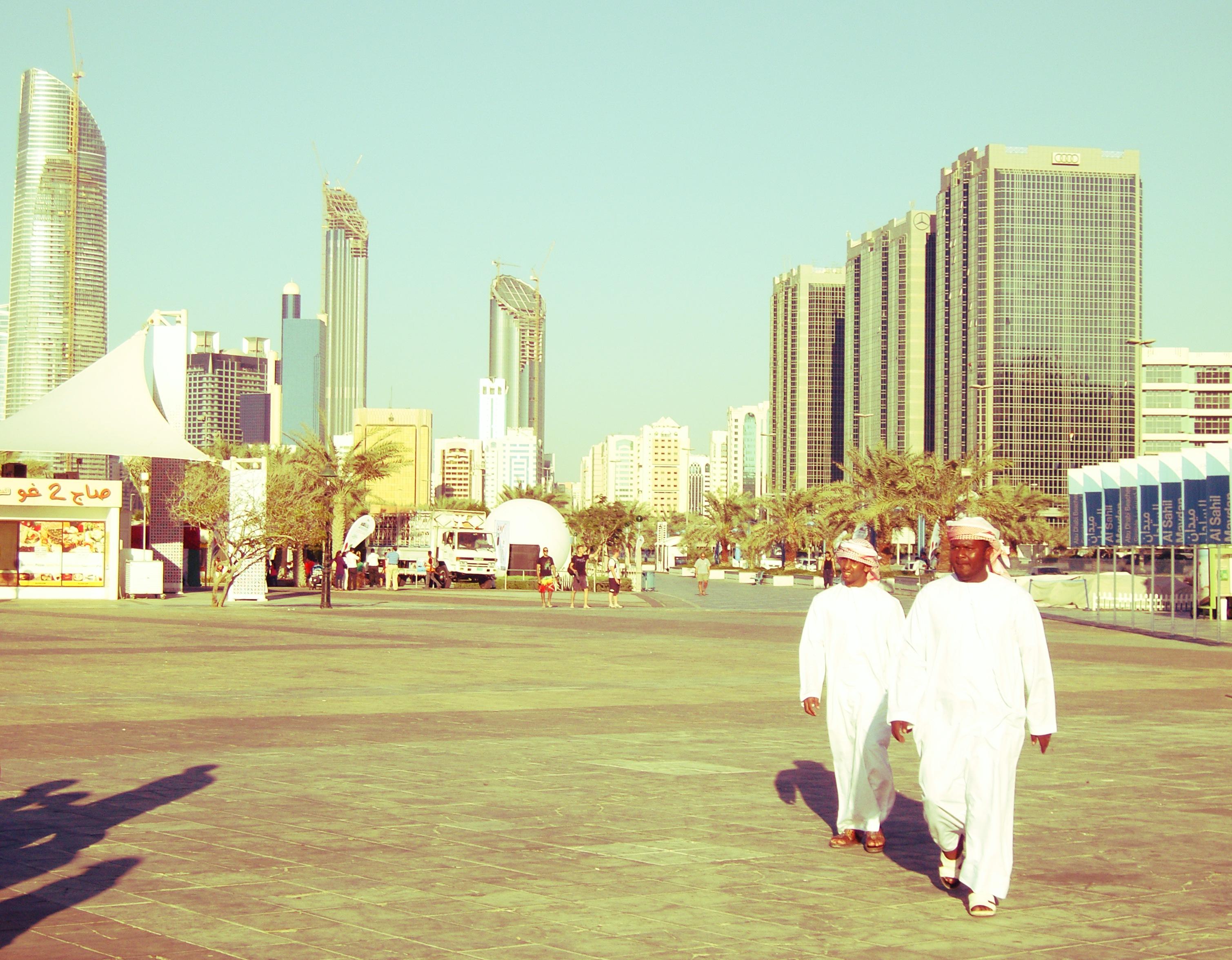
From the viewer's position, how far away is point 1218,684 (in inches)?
718

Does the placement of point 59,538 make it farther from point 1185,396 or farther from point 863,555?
point 1185,396

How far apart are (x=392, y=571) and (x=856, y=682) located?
43358mm

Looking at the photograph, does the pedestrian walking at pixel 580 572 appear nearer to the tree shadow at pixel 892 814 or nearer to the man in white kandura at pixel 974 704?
the tree shadow at pixel 892 814

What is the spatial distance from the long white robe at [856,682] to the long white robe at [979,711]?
927mm

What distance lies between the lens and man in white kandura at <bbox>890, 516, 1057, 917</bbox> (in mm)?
5910

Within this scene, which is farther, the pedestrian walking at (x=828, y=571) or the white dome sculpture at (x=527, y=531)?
the white dome sculpture at (x=527, y=531)

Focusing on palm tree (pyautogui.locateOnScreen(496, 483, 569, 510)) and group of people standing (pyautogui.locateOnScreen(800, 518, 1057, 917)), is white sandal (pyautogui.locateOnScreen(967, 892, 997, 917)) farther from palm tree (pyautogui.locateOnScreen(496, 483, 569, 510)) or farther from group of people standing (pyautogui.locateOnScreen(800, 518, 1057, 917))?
palm tree (pyautogui.locateOnScreen(496, 483, 569, 510))

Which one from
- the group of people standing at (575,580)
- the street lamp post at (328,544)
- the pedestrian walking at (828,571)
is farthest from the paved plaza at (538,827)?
the pedestrian walking at (828,571)

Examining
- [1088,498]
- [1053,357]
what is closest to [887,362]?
[1053,357]

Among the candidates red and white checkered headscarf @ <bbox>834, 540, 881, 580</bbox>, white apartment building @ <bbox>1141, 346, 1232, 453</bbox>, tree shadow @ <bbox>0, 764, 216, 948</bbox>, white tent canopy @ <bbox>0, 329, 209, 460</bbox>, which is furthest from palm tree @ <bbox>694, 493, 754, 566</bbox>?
red and white checkered headscarf @ <bbox>834, 540, 881, 580</bbox>

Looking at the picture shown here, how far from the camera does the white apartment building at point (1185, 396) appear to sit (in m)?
151

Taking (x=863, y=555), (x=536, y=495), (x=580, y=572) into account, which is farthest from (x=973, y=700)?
(x=536, y=495)

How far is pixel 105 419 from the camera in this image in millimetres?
40062

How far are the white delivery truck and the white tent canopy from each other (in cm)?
1597
